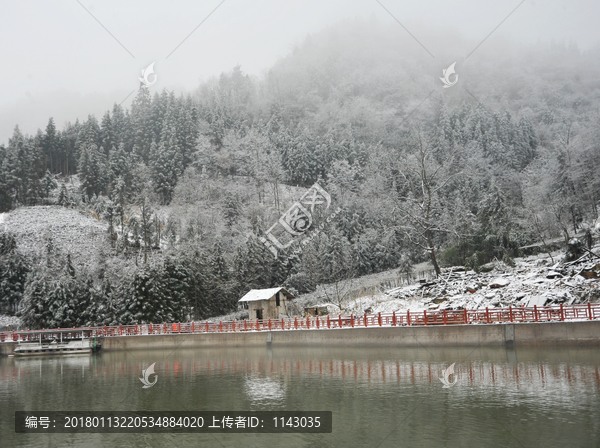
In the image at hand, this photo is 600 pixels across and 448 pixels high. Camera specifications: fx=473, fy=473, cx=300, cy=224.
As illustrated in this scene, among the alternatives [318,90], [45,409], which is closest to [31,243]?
[45,409]

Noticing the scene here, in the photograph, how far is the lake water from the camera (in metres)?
11.1

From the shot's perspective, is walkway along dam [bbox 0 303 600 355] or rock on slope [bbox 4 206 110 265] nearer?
walkway along dam [bbox 0 303 600 355]

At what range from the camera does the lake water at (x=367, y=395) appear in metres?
11.1

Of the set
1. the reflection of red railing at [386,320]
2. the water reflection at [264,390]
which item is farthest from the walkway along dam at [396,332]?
the water reflection at [264,390]

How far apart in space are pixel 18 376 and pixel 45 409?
13.0 meters

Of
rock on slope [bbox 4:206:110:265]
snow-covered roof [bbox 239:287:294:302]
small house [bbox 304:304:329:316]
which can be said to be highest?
rock on slope [bbox 4:206:110:265]

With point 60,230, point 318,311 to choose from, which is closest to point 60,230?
point 60,230

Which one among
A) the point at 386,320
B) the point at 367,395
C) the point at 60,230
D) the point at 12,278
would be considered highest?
the point at 60,230

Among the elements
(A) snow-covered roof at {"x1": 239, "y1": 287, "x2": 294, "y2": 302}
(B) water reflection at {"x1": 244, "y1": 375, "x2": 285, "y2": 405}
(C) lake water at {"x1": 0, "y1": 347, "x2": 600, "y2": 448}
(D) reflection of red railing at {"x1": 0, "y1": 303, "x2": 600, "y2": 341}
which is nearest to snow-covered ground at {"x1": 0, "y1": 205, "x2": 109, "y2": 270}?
(D) reflection of red railing at {"x1": 0, "y1": 303, "x2": 600, "y2": 341}

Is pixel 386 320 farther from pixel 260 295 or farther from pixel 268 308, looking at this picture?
pixel 260 295

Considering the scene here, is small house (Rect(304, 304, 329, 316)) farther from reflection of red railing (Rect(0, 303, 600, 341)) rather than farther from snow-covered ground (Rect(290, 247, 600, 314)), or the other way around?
reflection of red railing (Rect(0, 303, 600, 341))

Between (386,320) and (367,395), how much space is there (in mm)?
16249

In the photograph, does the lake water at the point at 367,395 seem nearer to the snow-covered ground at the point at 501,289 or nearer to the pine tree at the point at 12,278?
the snow-covered ground at the point at 501,289

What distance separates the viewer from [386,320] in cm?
3144
